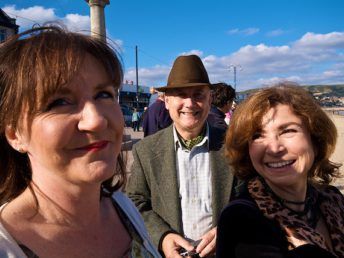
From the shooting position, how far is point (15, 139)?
117 cm

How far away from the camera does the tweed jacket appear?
2.21m

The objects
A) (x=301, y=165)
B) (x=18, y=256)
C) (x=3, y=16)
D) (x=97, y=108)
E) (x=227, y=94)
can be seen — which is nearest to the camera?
(x=18, y=256)

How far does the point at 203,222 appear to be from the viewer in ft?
7.30

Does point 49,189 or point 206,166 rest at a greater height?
point 49,189

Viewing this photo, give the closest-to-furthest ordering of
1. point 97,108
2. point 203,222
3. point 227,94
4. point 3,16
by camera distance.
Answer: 1. point 97,108
2. point 203,222
3. point 227,94
4. point 3,16

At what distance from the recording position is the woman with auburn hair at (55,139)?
109cm

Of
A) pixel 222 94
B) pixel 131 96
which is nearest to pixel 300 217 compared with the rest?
pixel 222 94

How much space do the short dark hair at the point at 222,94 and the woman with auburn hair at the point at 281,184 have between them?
272cm

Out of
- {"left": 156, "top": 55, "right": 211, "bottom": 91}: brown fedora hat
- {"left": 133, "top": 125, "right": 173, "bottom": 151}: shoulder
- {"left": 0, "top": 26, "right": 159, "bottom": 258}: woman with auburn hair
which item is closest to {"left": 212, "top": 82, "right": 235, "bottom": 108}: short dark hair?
{"left": 156, "top": 55, "right": 211, "bottom": 91}: brown fedora hat

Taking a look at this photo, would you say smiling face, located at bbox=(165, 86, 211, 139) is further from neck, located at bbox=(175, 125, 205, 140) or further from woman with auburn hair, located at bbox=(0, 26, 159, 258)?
woman with auburn hair, located at bbox=(0, 26, 159, 258)

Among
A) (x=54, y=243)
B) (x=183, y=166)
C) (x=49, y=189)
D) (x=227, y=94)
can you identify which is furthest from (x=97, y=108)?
(x=227, y=94)

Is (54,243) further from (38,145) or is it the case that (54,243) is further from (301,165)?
(301,165)

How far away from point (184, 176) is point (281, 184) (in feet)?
2.50

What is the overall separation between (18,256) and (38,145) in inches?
13.8
